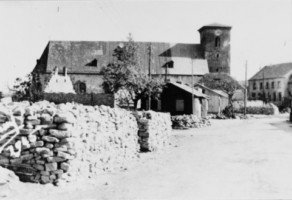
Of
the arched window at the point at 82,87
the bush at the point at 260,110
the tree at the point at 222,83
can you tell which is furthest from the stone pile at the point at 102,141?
the arched window at the point at 82,87

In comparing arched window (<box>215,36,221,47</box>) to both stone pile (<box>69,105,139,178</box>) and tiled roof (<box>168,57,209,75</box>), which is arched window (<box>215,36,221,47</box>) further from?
stone pile (<box>69,105,139,178</box>)

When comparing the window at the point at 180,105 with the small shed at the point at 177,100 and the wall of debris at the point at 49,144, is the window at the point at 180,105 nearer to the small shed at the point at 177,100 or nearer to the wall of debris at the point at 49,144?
the small shed at the point at 177,100

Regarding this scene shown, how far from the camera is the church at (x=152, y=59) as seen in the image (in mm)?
59125

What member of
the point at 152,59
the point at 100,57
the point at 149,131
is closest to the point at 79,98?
the point at 149,131

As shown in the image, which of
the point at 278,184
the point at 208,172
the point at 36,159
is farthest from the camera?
the point at 208,172

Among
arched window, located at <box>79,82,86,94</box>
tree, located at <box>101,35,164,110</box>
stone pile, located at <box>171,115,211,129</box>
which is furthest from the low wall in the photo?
arched window, located at <box>79,82,86,94</box>

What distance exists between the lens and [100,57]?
60.9m

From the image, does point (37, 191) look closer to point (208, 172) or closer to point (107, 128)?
point (107, 128)

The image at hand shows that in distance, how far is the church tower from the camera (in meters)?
63.7

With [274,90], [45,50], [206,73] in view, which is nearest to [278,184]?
[206,73]

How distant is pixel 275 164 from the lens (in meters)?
11.8

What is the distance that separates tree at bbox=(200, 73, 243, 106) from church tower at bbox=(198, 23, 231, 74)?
4.17 metres

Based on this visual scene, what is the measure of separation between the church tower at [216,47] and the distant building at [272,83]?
43.5 feet

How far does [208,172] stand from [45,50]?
56515 millimetres
